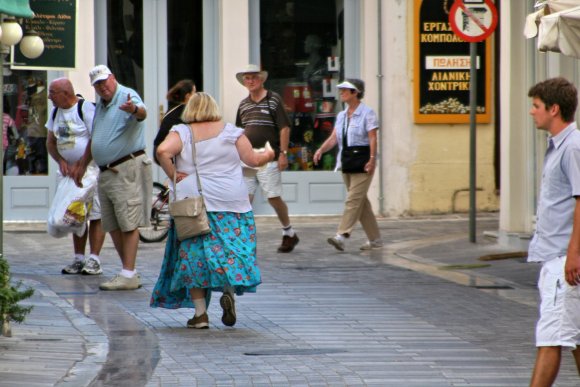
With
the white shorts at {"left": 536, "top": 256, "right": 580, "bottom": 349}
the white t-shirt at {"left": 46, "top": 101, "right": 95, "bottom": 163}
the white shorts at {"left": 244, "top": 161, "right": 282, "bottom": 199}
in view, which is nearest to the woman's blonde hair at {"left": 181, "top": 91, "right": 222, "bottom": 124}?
the white t-shirt at {"left": 46, "top": 101, "right": 95, "bottom": 163}

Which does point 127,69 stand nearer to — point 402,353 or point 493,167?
point 493,167

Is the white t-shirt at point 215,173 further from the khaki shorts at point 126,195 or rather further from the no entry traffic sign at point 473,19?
the no entry traffic sign at point 473,19

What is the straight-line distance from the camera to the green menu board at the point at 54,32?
10078 mm

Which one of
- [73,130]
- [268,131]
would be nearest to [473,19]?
[268,131]

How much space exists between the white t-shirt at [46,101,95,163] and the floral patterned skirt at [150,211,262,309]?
3.06 meters

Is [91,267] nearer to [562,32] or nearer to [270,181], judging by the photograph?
[270,181]

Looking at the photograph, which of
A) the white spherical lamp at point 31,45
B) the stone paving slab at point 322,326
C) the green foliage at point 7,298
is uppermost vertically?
the white spherical lamp at point 31,45

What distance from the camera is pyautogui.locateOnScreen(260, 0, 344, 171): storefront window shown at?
1955 centimetres

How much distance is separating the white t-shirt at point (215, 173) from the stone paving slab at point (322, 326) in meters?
0.91

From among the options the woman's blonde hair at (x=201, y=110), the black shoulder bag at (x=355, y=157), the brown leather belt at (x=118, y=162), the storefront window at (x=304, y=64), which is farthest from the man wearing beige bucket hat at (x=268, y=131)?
the woman's blonde hair at (x=201, y=110)

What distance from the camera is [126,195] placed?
476 inches

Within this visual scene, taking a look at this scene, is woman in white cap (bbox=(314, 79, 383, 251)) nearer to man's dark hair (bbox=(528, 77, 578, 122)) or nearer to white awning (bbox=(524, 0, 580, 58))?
white awning (bbox=(524, 0, 580, 58))

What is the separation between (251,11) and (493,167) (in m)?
4.07

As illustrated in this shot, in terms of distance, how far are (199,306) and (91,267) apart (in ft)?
11.4
